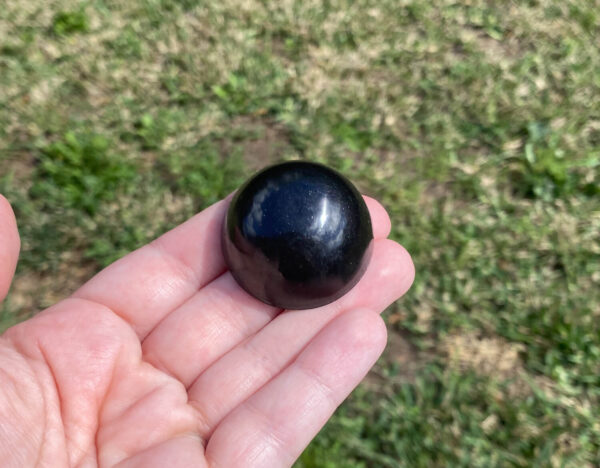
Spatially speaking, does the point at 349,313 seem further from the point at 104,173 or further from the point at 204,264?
the point at 104,173

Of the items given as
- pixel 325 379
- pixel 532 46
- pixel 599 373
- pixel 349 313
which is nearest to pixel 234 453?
pixel 325 379

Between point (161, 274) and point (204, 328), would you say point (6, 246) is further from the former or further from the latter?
point (204, 328)

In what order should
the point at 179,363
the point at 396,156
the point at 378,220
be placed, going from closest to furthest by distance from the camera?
the point at 179,363 < the point at 378,220 < the point at 396,156

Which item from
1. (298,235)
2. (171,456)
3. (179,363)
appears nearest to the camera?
(171,456)

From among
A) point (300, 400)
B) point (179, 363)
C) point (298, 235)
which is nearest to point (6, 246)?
point (179, 363)

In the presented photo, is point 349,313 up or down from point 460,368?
up

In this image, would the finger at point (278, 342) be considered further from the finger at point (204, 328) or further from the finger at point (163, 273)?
the finger at point (163, 273)

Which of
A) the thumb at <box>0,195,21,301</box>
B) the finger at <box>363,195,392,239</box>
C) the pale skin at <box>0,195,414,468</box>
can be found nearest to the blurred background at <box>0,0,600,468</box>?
the finger at <box>363,195,392,239</box>
